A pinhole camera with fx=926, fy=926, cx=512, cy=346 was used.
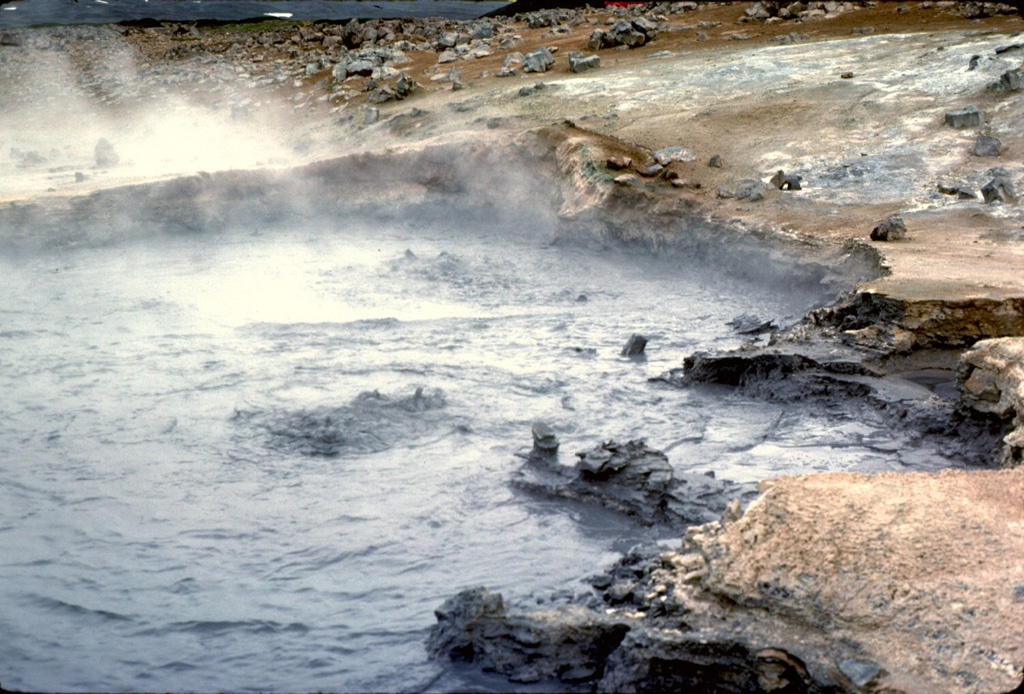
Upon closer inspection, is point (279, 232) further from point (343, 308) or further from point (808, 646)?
point (808, 646)

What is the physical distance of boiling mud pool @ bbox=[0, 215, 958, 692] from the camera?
3.46 meters

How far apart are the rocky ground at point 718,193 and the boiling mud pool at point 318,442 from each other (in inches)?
13.7

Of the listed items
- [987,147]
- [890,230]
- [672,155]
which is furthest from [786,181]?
[987,147]

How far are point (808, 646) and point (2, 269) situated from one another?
8056 millimetres

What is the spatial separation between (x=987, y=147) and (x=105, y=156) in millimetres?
10441

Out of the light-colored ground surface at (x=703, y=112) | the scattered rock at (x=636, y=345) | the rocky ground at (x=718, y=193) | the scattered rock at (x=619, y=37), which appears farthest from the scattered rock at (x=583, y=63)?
the scattered rock at (x=636, y=345)

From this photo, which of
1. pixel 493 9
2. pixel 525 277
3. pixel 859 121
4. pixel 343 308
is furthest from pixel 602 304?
pixel 493 9

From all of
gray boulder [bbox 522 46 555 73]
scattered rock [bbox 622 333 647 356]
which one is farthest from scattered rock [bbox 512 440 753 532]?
gray boulder [bbox 522 46 555 73]

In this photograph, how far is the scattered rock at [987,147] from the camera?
25.5 ft

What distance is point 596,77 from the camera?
11.8m

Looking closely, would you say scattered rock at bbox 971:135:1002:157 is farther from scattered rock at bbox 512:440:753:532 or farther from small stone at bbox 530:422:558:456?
small stone at bbox 530:422:558:456

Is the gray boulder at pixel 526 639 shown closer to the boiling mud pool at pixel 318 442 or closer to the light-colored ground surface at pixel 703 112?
the boiling mud pool at pixel 318 442

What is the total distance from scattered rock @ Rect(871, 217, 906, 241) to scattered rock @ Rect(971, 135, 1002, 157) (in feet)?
6.55

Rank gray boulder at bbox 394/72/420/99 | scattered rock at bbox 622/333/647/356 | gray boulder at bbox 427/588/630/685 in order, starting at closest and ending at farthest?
gray boulder at bbox 427/588/630/685, scattered rock at bbox 622/333/647/356, gray boulder at bbox 394/72/420/99
